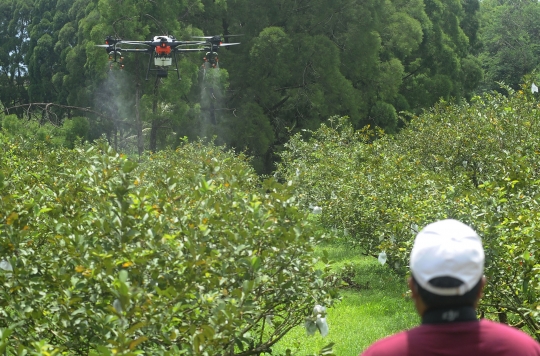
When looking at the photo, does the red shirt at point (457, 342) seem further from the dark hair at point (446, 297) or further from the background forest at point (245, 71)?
the background forest at point (245, 71)

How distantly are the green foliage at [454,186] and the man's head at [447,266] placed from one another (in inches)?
131

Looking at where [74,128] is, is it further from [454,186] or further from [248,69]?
[454,186]

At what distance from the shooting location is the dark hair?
2.07m

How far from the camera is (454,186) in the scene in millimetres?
8359

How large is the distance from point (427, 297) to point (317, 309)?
9.63ft

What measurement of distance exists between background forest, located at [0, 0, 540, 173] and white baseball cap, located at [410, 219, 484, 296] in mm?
26162

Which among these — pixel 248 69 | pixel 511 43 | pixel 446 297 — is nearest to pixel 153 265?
pixel 446 297

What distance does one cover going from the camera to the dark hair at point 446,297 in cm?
207

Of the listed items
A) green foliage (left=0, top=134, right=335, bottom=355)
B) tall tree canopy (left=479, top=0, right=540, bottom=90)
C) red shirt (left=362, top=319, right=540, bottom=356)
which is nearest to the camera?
red shirt (left=362, top=319, right=540, bottom=356)

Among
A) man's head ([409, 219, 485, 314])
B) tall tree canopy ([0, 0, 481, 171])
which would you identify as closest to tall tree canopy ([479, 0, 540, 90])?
tall tree canopy ([0, 0, 481, 171])

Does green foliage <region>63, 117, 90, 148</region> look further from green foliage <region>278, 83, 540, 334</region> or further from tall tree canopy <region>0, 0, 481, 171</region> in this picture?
green foliage <region>278, 83, 540, 334</region>

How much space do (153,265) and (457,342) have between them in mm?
2535

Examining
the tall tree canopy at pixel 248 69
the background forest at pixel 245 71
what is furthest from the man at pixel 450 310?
the tall tree canopy at pixel 248 69

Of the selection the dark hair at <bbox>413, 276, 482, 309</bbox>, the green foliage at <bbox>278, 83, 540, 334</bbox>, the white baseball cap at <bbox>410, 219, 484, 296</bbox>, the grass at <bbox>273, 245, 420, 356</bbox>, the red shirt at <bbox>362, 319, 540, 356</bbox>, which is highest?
the white baseball cap at <bbox>410, 219, 484, 296</bbox>
